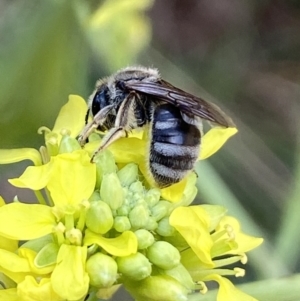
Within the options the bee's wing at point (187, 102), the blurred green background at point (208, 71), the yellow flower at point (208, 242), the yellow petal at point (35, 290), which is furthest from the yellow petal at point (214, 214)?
the blurred green background at point (208, 71)

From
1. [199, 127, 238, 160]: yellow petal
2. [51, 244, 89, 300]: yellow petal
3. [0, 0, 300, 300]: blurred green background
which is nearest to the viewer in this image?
[51, 244, 89, 300]: yellow petal

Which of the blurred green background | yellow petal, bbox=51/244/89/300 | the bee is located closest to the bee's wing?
the bee

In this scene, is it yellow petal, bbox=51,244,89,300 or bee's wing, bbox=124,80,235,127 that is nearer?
yellow petal, bbox=51,244,89,300

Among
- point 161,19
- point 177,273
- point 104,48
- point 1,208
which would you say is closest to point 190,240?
point 177,273

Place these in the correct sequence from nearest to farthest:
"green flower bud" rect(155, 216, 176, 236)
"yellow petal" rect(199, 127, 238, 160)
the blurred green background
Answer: "green flower bud" rect(155, 216, 176, 236), "yellow petal" rect(199, 127, 238, 160), the blurred green background

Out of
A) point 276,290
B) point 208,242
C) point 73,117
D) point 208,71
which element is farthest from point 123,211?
point 208,71

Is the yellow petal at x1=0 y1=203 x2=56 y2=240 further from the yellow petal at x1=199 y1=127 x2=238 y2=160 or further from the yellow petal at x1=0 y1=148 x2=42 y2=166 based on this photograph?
the yellow petal at x1=199 y1=127 x2=238 y2=160
